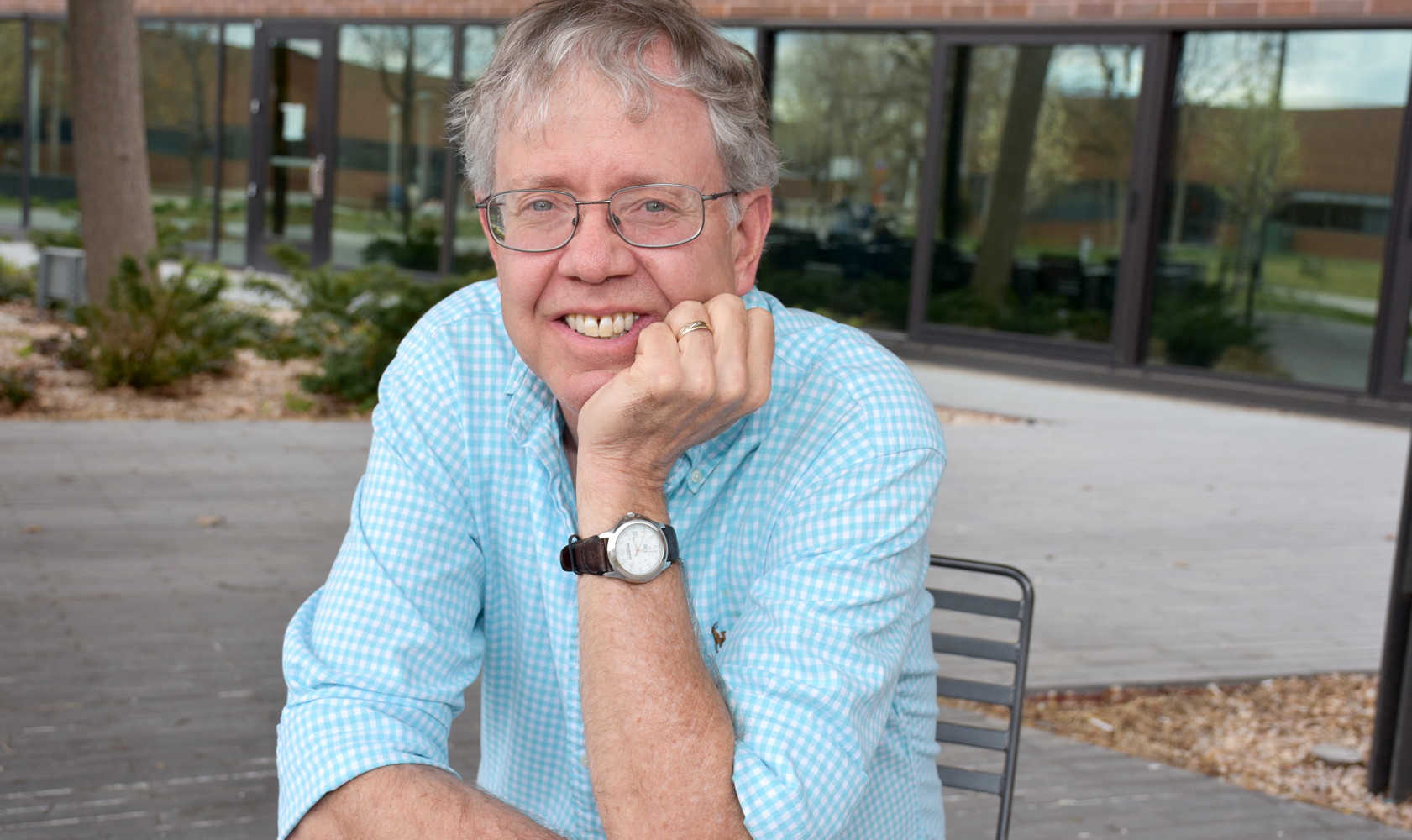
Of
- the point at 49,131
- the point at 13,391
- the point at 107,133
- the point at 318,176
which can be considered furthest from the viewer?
the point at 49,131

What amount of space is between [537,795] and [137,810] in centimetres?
171

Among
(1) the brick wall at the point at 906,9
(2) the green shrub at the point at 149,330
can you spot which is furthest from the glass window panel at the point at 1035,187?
(2) the green shrub at the point at 149,330

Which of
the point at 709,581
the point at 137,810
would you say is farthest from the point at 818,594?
the point at 137,810

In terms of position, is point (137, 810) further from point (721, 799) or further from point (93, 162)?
point (93, 162)

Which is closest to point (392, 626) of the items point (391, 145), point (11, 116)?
point (391, 145)

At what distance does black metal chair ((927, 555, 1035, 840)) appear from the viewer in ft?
6.86

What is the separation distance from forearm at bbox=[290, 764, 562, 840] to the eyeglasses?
684 mm

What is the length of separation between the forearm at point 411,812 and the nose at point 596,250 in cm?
65

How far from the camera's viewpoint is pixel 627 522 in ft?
5.09

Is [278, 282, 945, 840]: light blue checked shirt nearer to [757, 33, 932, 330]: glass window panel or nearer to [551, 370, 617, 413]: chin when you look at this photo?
[551, 370, 617, 413]: chin

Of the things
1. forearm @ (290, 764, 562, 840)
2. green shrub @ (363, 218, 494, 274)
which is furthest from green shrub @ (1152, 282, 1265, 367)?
forearm @ (290, 764, 562, 840)

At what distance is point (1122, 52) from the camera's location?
36.0 ft

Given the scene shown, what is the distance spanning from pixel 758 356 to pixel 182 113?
1674 centimetres

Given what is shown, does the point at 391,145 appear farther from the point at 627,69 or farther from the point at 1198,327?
the point at 627,69
